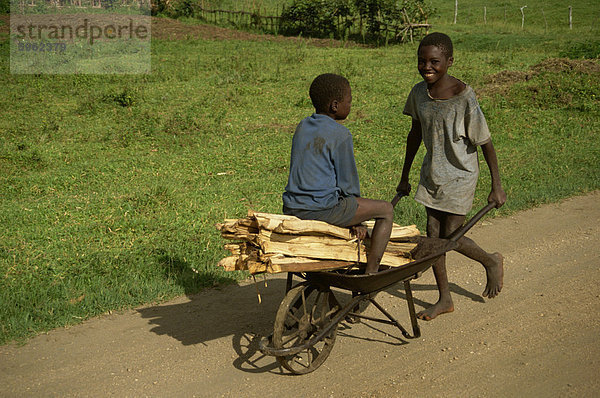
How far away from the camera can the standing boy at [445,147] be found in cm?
425

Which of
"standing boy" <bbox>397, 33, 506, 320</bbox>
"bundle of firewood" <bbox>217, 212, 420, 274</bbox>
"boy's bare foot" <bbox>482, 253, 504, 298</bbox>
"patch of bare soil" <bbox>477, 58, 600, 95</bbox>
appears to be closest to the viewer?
"bundle of firewood" <bbox>217, 212, 420, 274</bbox>

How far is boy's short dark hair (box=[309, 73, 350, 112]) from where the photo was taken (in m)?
3.66

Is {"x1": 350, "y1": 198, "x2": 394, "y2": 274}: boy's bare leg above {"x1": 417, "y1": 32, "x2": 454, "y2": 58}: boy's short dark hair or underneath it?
underneath

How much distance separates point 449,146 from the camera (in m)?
4.42

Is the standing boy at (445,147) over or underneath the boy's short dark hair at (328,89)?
underneath

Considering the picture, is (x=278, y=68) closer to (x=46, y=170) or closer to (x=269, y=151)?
(x=269, y=151)

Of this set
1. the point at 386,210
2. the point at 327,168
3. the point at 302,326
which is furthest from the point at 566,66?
the point at 302,326

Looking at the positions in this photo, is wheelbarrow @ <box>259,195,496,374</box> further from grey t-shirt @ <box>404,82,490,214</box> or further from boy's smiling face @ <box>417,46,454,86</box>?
boy's smiling face @ <box>417,46,454,86</box>

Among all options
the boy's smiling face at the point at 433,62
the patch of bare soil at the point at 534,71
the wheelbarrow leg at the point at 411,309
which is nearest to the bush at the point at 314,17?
the patch of bare soil at the point at 534,71

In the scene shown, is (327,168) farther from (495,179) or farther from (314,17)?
(314,17)

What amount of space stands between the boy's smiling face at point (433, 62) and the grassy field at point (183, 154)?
250 cm

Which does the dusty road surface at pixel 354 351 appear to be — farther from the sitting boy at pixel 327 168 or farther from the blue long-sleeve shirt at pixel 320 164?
the blue long-sleeve shirt at pixel 320 164

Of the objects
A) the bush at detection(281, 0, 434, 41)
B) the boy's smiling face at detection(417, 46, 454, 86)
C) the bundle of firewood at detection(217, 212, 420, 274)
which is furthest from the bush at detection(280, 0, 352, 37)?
the bundle of firewood at detection(217, 212, 420, 274)

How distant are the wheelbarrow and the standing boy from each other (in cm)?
36
